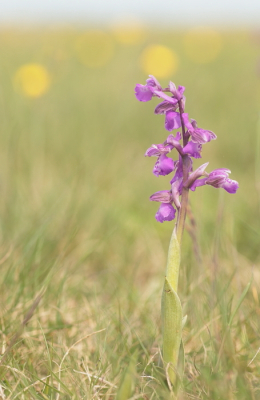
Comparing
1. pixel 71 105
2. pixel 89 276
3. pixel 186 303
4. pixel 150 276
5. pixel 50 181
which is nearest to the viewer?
pixel 186 303

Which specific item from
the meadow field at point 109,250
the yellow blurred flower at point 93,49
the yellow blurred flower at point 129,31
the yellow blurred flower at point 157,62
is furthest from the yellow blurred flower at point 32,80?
the yellow blurred flower at point 129,31

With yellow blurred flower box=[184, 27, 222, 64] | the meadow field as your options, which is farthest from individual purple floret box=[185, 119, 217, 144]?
yellow blurred flower box=[184, 27, 222, 64]

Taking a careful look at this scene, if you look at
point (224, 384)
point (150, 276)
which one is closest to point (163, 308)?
point (224, 384)

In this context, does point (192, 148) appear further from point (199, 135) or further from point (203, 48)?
point (203, 48)

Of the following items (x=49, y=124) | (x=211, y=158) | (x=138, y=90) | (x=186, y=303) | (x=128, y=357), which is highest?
(x=49, y=124)

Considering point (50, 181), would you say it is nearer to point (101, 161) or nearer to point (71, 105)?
point (101, 161)

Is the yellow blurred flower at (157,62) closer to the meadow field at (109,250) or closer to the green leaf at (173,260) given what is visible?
the meadow field at (109,250)
